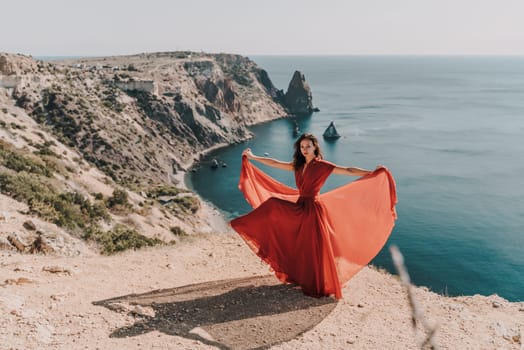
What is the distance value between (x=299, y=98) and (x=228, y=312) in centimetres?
12941

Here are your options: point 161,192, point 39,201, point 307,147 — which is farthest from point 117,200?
point 307,147

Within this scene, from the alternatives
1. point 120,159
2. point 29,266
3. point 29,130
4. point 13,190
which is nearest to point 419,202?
point 120,159

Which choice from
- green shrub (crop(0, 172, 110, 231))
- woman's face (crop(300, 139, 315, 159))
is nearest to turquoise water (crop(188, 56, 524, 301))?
woman's face (crop(300, 139, 315, 159))

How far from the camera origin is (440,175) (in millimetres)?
63062

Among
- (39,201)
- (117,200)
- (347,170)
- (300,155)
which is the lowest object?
(117,200)

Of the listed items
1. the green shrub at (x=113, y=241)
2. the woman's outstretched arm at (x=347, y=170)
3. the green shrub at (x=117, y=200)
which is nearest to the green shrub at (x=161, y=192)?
the green shrub at (x=117, y=200)

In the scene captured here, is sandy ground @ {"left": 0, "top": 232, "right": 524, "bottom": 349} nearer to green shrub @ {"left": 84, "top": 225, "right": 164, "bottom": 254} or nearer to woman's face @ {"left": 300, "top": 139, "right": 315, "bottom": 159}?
woman's face @ {"left": 300, "top": 139, "right": 315, "bottom": 159}

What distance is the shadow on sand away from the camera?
22.8ft

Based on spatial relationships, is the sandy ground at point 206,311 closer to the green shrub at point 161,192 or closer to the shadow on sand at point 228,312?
the shadow on sand at point 228,312

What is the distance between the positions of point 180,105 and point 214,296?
8346 cm

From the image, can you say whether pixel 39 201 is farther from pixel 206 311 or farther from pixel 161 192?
pixel 161 192

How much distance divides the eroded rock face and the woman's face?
124618mm

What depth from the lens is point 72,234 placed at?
14344 mm

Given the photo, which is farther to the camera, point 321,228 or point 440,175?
point 440,175
